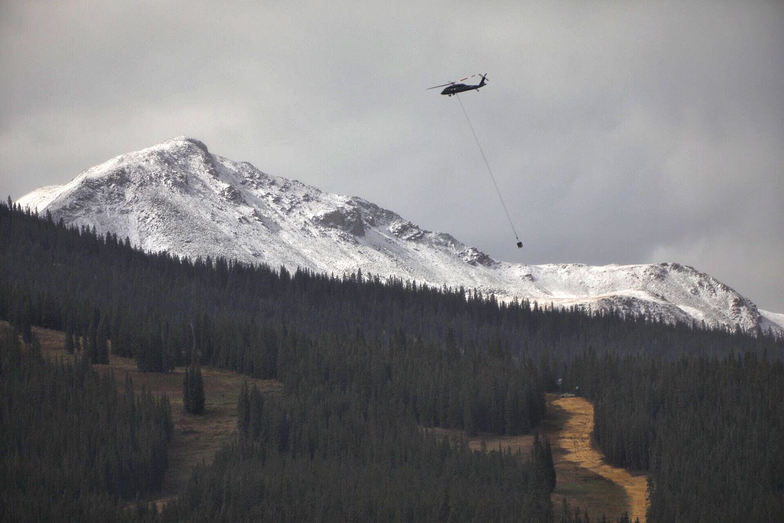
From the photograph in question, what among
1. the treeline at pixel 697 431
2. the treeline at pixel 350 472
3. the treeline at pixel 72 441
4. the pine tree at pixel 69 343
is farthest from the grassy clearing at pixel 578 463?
the pine tree at pixel 69 343

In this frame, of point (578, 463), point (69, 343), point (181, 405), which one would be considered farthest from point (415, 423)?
point (69, 343)

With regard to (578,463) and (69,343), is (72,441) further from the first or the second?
(578,463)

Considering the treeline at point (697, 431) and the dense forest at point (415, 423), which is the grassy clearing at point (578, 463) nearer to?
the dense forest at point (415, 423)

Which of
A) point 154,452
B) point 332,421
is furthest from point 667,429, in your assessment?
point 154,452

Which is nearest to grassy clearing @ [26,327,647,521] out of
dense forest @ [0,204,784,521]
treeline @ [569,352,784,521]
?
dense forest @ [0,204,784,521]

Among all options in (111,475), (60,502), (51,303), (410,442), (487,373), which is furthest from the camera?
(51,303)

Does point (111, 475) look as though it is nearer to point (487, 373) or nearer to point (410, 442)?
point (410, 442)

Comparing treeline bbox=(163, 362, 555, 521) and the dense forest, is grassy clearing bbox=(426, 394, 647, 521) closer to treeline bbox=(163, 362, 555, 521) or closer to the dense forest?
the dense forest
